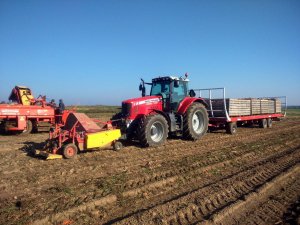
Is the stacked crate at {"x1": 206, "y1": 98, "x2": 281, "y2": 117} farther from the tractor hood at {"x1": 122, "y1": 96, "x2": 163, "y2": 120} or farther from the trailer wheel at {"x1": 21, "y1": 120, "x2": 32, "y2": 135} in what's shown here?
the trailer wheel at {"x1": 21, "y1": 120, "x2": 32, "y2": 135}

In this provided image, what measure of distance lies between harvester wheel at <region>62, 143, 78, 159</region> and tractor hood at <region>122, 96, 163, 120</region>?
222 centimetres

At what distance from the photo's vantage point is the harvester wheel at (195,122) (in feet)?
32.5

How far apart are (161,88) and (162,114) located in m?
1.27

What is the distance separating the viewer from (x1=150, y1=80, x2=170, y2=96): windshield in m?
10.2

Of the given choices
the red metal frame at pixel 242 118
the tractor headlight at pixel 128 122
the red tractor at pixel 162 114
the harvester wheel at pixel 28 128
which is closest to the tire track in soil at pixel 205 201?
the red tractor at pixel 162 114

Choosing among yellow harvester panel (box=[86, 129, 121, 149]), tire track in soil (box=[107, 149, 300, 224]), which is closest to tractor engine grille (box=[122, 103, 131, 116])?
yellow harvester panel (box=[86, 129, 121, 149])

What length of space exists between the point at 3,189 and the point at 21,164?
1720 mm

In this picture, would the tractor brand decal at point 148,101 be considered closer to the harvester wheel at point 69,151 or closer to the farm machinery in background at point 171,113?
the farm machinery in background at point 171,113

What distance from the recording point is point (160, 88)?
10312mm

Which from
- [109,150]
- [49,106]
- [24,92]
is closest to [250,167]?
[109,150]

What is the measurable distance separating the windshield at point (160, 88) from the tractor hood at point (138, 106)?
0.68 m

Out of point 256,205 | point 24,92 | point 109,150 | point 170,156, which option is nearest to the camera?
point 256,205

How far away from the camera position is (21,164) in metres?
6.63

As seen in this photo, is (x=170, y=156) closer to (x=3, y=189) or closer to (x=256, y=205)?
(x=256, y=205)
